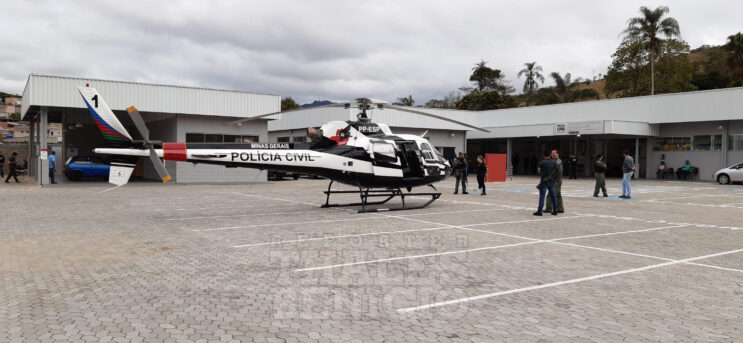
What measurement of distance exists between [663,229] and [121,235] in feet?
36.1

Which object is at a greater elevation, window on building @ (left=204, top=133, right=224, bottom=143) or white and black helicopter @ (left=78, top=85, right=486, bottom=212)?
window on building @ (left=204, top=133, right=224, bottom=143)

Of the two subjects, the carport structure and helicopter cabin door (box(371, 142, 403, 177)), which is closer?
helicopter cabin door (box(371, 142, 403, 177))

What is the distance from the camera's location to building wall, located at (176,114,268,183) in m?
26.2

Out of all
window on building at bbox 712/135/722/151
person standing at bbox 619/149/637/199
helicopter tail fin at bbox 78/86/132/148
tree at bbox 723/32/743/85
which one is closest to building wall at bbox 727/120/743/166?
window on building at bbox 712/135/722/151

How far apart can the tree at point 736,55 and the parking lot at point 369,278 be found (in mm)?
48064

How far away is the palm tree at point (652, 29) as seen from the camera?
46.1 m

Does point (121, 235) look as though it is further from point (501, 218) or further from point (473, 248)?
point (501, 218)

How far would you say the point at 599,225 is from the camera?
443 inches

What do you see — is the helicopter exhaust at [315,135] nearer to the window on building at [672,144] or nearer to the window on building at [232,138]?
the window on building at [232,138]

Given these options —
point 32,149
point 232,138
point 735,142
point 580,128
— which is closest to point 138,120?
point 232,138

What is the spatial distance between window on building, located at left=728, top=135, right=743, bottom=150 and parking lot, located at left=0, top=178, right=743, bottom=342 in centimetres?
2301

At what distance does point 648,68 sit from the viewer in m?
50.4

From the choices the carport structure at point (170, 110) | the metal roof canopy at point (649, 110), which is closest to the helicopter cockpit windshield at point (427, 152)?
the carport structure at point (170, 110)

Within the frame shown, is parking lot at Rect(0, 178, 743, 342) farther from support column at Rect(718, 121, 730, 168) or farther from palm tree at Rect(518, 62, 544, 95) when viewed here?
palm tree at Rect(518, 62, 544, 95)
